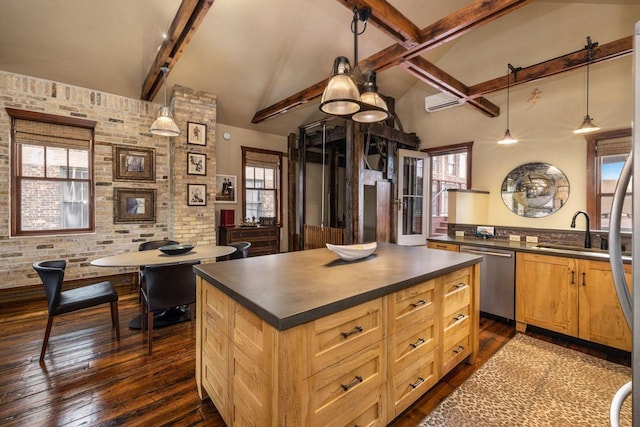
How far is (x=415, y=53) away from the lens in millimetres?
3160

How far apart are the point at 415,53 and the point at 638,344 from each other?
3193mm

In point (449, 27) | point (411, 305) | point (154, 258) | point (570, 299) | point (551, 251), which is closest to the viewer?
point (411, 305)

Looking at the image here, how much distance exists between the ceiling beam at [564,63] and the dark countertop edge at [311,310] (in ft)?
10.5

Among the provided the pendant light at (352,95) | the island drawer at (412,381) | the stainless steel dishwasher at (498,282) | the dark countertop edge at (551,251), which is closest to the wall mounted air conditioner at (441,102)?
the dark countertop edge at (551,251)

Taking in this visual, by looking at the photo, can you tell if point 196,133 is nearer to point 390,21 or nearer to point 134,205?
point 134,205

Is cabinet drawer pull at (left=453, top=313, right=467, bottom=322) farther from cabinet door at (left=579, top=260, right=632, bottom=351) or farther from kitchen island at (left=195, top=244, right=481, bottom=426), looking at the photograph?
→ cabinet door at (left=579, top=260, right=632, bottom=351)

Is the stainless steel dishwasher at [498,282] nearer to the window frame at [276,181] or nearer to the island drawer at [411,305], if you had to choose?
the island drawer at [411,305]

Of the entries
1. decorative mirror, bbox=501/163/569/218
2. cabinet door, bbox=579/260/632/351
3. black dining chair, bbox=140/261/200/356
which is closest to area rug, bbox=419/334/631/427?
cabinet door, bbox=579/260/632/351

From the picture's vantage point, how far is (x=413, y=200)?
536 centimetres

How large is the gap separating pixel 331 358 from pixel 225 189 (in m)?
5.05

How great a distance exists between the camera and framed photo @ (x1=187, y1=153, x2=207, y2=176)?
15.3 feet

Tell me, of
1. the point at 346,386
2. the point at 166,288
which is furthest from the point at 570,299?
the point at 166,288

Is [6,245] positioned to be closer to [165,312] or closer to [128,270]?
[128,270]

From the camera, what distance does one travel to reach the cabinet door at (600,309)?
2592 mm
